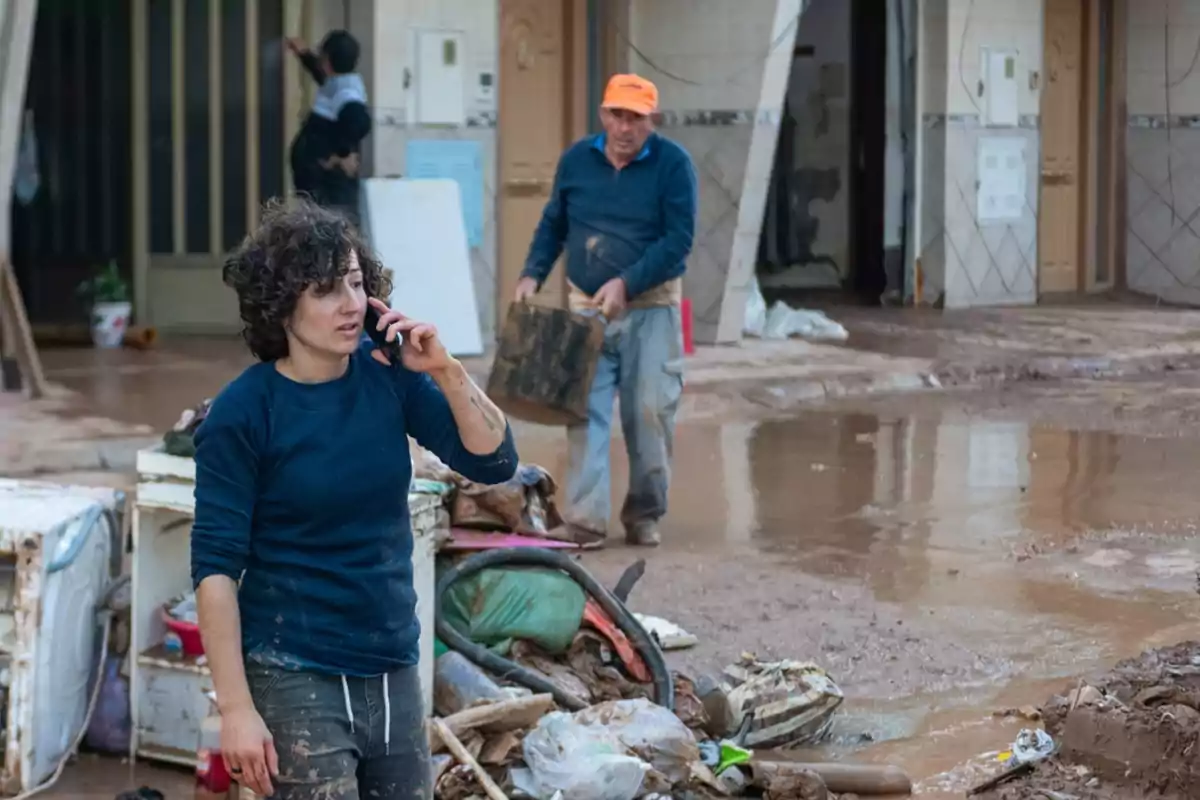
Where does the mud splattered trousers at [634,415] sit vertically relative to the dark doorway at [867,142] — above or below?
below

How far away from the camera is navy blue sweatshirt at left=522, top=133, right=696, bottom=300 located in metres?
7.53

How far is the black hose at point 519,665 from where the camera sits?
17.4ft

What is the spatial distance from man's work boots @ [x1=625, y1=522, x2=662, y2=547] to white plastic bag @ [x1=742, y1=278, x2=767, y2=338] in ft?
24.3

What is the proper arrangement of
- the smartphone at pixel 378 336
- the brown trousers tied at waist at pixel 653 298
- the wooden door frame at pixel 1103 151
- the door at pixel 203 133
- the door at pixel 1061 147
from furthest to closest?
the wooden door frame at pixel 1103 151
the door at pixel 1061 147
the door at pixel 203 133
the brown trousers tied at waist at pixel 653 298
the smartphone at pixel 378 336

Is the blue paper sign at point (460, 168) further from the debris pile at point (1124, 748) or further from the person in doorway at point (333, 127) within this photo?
the debris pile at point (1124, 748)

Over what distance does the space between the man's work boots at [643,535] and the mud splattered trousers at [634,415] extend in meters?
0.03

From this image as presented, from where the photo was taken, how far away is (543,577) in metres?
5.62

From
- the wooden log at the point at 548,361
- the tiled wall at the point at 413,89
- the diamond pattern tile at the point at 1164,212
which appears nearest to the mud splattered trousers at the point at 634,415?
the wooden log at the point at 548,361

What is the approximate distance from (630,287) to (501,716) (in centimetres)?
287

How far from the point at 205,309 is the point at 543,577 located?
28.5 feet

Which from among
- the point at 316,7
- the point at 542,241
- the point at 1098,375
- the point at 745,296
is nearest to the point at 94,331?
the point at 316,7

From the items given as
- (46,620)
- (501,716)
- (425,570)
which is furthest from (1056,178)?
(46,620)

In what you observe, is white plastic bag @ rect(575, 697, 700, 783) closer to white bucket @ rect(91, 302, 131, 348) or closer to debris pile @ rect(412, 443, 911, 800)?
debris pile @ rect(412, 443, 911, 800)

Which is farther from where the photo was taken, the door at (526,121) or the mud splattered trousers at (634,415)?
the door at (526,121)
